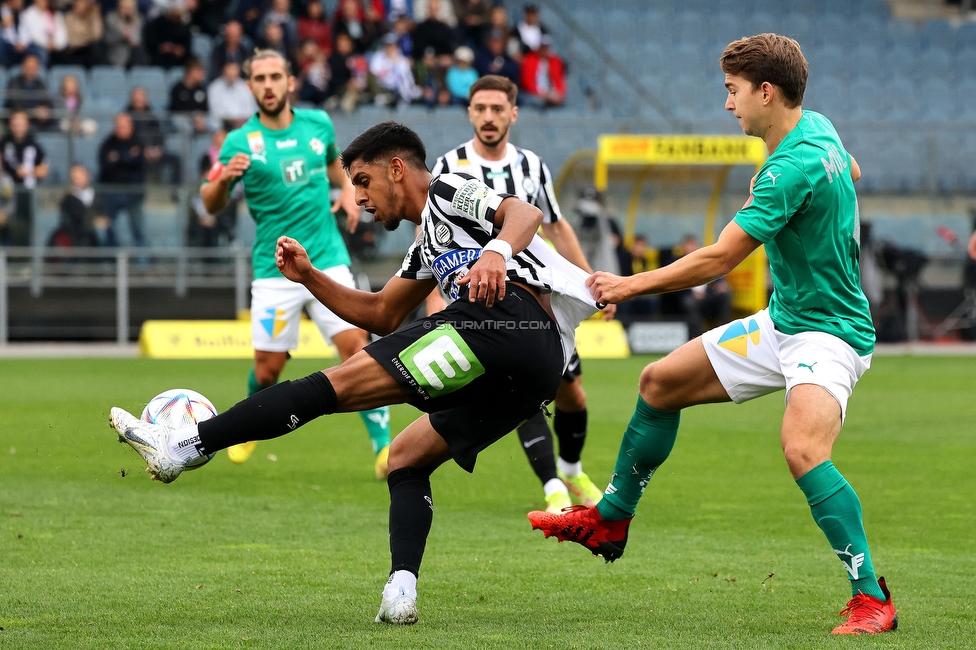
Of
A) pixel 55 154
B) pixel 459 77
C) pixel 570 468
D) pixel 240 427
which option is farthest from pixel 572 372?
pixel 459 77

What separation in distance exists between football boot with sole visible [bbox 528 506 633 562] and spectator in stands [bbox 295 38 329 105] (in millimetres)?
16435

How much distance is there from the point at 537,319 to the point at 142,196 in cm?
1518

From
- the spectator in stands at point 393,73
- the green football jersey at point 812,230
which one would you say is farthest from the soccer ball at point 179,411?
the spectator in stands at point 393,73

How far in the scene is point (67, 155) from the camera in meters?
18.9

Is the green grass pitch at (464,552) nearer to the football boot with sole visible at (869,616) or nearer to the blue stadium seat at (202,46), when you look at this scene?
the football boot with sole visible at (869,616)

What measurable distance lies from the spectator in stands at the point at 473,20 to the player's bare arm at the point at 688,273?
18.7m

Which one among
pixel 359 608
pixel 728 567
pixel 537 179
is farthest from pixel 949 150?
pixel 359 608

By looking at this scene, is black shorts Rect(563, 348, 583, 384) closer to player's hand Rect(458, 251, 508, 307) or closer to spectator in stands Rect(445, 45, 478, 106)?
player's hand Rect(458, 251, 508, 307)

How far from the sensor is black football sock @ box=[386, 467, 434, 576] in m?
4.43

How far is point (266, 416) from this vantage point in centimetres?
421

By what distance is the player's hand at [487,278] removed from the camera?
4.13 meters

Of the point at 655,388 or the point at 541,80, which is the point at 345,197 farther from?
the point at 541,80

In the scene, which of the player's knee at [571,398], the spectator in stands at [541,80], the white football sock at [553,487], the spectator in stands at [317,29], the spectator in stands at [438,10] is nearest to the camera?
the white football sock at [553,487]

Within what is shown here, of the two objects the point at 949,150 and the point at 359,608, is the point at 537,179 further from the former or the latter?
the point at 949,150
